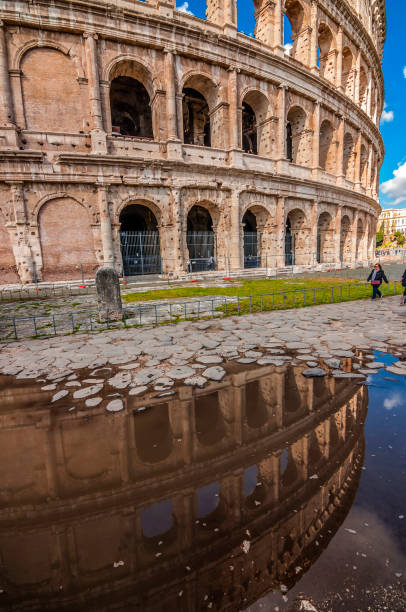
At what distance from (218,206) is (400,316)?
1115 centimetres

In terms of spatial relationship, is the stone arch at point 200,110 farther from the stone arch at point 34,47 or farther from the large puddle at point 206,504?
the large puddle at point 206,504

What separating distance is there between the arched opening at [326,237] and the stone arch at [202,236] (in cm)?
863

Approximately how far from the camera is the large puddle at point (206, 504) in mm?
1399

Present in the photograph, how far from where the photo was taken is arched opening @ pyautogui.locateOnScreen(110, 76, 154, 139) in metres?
16.5

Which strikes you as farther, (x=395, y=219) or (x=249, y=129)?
(x=395, y=219)

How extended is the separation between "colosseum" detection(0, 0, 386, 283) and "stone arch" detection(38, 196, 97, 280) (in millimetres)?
47

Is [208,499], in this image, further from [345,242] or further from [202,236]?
[345,242]

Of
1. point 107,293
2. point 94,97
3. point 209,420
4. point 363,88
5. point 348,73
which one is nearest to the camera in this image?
point 209,420

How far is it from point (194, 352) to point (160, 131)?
43.9 feet

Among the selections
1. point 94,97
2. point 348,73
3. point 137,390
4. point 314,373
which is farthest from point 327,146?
point 137,390

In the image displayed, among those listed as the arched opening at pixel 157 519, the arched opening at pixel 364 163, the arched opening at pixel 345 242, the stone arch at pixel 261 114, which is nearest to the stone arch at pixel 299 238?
the stone arch at pixel 261 114

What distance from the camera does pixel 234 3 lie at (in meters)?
14.5

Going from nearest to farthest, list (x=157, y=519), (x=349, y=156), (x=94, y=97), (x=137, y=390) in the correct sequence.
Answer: (x=157, y=519), (x=137, y=390), (x=94, y=97), (x=349, y=156)

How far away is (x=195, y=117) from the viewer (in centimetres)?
1791
